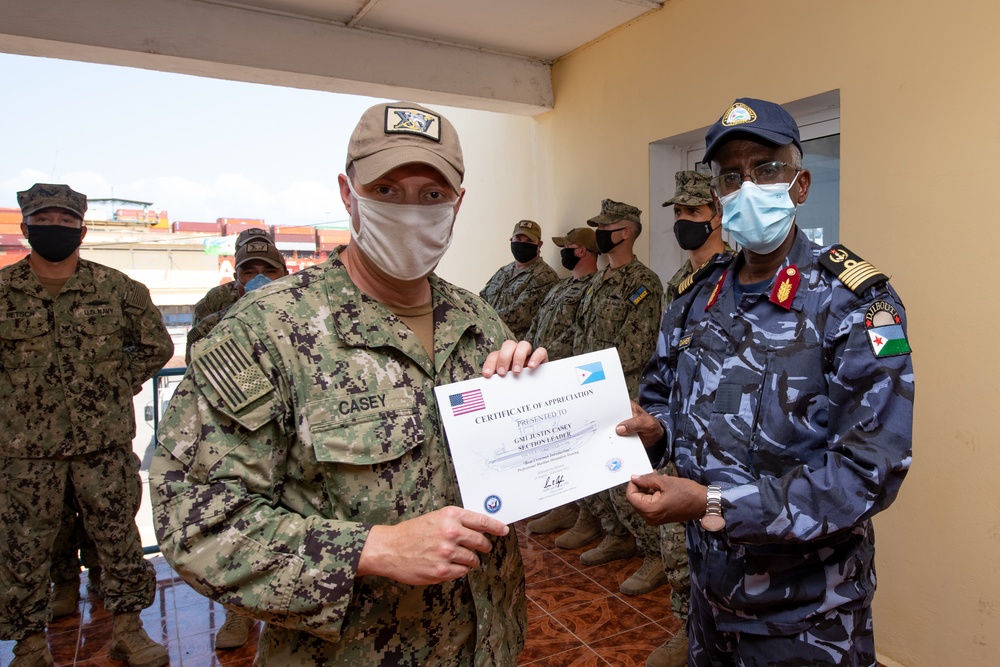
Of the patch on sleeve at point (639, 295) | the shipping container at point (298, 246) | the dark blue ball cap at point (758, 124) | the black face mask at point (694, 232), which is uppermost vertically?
the shipping container at point (298, 246)

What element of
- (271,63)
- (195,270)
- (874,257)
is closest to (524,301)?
(271,63)

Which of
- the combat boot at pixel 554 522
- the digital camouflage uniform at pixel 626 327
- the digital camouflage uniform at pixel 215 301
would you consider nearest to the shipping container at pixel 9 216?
the digital camouflage uniform at pixel 215 301

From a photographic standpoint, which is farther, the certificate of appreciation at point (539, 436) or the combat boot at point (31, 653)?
the combat boot at point (31, 653)

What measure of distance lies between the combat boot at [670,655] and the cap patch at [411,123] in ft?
8.23

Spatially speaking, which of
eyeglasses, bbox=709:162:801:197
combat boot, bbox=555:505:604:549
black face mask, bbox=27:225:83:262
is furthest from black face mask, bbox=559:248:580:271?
eyeglasses, bbox=709:162:801:197

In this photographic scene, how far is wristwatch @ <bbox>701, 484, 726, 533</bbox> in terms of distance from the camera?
137cm

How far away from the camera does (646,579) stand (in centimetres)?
365

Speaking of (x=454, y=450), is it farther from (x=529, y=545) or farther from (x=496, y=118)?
(x=496, y=118)

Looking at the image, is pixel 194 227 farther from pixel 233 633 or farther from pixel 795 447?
pixel 795 447

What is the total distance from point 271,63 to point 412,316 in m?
3.50

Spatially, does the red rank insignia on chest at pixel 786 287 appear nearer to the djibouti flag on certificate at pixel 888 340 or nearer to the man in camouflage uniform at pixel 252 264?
the djibouti flag on certificate at pixel 888 340

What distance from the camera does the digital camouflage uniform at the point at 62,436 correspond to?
299cm

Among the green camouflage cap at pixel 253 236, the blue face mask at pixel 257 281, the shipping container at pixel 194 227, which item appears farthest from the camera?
the shipping container at pixel 194 227

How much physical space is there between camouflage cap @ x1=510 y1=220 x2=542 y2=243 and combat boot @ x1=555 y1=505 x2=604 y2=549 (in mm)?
2069
